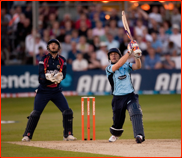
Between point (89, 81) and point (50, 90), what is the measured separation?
977 cm

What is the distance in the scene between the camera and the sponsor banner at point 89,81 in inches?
725

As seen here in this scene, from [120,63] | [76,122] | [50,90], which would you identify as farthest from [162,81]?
[120,63]

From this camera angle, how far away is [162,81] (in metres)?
19.3

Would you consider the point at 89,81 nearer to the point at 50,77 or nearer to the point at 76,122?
the point at 76,122

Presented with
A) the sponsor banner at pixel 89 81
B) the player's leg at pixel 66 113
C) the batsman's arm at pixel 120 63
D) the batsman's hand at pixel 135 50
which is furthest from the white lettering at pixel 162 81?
the batsman's hand at pixel 135 50

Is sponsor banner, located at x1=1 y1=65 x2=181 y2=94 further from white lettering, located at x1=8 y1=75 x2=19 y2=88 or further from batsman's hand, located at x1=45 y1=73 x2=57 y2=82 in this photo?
batsman's hand, located at x1=45 y1=73 x2=57 y2=82

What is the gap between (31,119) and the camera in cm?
915

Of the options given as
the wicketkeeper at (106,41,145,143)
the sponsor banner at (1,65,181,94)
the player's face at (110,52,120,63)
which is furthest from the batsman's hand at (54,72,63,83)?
the sponsor banner at (1,65,181,94)

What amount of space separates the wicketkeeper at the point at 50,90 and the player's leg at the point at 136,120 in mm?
1583

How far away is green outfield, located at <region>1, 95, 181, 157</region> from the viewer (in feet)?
26.2

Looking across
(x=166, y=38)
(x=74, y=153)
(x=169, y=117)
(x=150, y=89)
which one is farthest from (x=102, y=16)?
(x=74, y=153)

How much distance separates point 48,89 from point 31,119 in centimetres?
76

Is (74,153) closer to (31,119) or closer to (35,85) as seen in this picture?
(31,119)

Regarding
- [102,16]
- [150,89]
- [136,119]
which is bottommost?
[150,89]
